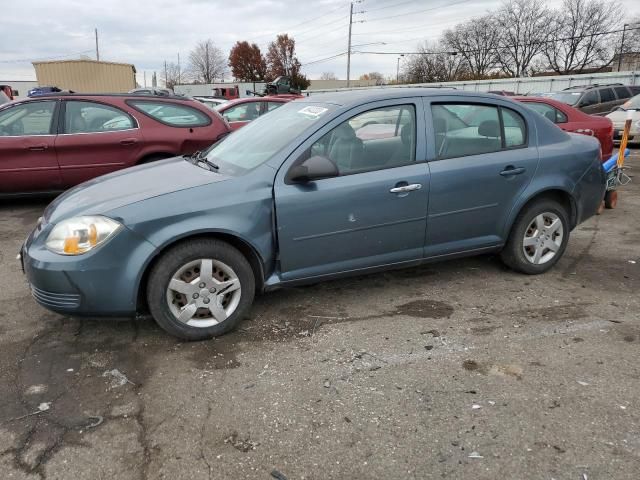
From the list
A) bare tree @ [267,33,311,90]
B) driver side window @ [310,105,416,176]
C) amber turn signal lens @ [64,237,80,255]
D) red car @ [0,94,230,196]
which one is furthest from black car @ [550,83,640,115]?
bare tree @ [267,33,311,90]

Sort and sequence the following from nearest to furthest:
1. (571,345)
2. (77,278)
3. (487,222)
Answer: (77,278) → (571,345) → (487,222)

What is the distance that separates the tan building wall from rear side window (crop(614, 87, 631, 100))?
25267 millimetres

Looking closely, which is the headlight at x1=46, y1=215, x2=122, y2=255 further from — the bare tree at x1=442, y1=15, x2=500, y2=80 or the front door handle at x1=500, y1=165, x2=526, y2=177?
the bare tree at x1=442, y1=15, x2=500, y2=80

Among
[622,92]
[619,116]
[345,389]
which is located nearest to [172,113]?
[345,389]

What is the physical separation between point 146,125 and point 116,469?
5.35 m

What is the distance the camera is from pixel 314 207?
3.41 m

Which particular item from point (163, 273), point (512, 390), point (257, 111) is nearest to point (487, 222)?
point (512, 390)

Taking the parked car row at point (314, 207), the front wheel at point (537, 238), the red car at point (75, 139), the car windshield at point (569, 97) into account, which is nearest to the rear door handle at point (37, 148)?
the red car at point (75, 139)

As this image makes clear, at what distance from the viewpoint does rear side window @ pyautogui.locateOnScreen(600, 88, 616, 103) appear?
15477mm

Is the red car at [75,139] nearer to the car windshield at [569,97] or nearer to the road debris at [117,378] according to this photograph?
the road debris at [117,378]

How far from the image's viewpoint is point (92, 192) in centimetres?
352

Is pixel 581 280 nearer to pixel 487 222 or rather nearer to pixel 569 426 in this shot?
pixel 487 222

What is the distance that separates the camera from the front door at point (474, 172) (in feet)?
12.6

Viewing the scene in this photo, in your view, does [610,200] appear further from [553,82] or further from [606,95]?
[553,82]
